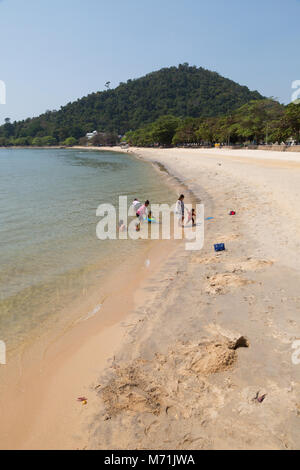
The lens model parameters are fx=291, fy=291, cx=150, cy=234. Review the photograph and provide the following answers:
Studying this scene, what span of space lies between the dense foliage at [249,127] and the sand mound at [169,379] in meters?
54.8

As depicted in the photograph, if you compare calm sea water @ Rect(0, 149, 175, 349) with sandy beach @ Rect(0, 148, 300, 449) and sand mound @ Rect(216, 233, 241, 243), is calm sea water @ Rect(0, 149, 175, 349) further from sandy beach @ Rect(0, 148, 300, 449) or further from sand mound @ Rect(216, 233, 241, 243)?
sand mound @ Rect(216, 233, 241, 243)

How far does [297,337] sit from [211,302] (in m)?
1.98

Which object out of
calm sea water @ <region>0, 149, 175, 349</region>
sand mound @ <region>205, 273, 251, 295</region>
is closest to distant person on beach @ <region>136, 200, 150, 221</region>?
calm sea water @ <region>0, 149, 175, 349</region>

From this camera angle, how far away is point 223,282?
751 cm

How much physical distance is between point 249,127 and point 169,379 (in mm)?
74336

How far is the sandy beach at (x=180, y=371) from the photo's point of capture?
3.81m

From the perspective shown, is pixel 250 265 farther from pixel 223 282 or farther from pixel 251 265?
pixel 223 282

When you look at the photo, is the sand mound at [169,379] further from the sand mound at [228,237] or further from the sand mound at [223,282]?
the sand mound at [228,237]

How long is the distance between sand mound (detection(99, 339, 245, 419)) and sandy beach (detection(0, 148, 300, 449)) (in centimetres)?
2

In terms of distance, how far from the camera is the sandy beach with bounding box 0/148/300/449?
3811 mm

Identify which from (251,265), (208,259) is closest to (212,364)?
(251,265)
